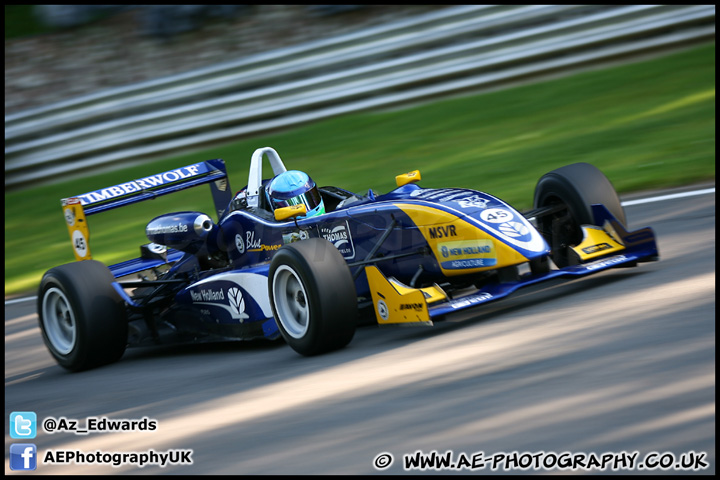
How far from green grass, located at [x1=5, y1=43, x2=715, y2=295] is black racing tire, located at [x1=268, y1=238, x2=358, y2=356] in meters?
4.28

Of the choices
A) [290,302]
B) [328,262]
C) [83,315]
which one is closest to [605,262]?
[328,262]

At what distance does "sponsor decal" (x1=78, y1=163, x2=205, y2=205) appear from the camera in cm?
804

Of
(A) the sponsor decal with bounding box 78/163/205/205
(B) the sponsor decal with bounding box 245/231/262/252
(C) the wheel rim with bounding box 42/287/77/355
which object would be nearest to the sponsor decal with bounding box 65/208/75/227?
(A) the sponsor decal with bounding box 78/163/205/205

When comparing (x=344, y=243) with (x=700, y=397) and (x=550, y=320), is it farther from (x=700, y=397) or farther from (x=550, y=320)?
(x=700, y=397)

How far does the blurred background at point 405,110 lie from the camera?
12.1 meters

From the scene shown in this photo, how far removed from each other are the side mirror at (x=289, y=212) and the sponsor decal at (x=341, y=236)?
231 millimetres

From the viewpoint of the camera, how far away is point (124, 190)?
810cm

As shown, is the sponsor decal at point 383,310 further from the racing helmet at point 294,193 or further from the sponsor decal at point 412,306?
the racing helmet at point 294,193

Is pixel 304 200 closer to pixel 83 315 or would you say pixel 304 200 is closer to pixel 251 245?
pixel 251 245

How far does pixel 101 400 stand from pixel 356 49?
952cm

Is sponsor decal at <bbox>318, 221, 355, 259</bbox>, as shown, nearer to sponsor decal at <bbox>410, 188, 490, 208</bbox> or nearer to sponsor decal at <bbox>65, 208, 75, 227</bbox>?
sponsor decal at <bbox>410, 188, 490, 208</bbox>

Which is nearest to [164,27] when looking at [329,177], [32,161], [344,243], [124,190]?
[32,161]

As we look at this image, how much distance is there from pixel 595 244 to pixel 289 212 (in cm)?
210

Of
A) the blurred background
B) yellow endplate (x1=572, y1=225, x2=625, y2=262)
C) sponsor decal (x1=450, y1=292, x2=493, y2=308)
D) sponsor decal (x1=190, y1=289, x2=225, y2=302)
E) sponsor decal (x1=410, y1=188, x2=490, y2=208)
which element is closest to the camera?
sponsor decal (x1=450, y1=292, x2=493, y2=308)
